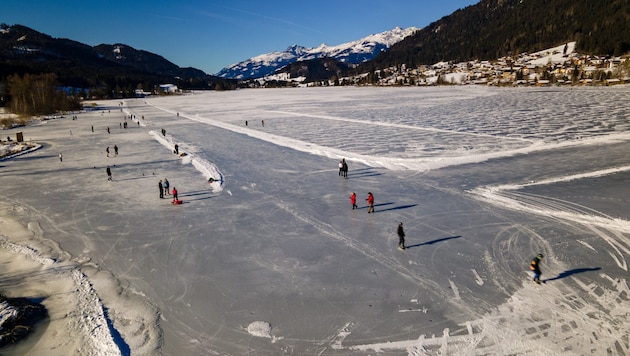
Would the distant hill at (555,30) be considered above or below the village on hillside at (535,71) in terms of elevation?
above

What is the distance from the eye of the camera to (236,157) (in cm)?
2291

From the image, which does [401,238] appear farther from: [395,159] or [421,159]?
[421,159]

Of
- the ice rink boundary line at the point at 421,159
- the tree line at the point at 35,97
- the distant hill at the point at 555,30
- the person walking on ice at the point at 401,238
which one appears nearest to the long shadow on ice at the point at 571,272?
the person walking on ice at the point at 401,238

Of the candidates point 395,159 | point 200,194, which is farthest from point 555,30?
point 200,194

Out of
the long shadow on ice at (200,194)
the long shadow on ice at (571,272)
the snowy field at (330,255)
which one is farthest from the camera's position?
the long shadow on ice at (200,194)

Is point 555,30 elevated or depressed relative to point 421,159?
elevated

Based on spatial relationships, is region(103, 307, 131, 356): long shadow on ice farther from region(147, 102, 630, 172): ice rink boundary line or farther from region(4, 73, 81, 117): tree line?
region(4, 73, 81, 117): tree line

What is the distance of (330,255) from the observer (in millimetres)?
9414

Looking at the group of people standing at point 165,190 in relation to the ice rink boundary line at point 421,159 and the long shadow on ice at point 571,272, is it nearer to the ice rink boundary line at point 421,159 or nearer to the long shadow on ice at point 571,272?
the ice rink boundary line at point 421,159

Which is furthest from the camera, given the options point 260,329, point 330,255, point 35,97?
point 35,97

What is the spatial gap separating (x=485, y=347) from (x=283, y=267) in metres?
4.77

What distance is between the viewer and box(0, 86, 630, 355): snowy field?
643 cm

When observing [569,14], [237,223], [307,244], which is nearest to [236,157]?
[237,223]

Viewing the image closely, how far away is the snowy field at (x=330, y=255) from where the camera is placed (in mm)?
6426
